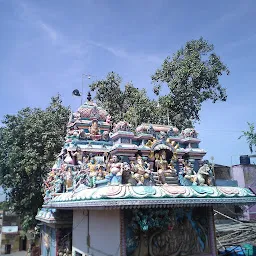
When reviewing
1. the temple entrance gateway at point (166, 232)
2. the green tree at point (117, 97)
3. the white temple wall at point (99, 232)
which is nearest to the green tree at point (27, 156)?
the green tree at point (117, 97)

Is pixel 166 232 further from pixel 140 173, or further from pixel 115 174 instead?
pixel 115 174

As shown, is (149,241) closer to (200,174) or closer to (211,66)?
(200,174)

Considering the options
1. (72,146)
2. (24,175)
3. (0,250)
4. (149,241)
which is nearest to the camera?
(149,241)

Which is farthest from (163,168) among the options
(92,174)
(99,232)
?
(99,232)

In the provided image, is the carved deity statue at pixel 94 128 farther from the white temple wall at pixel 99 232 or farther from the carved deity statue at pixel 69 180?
the white temple wall at pixel 99 232

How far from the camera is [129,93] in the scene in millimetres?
28516

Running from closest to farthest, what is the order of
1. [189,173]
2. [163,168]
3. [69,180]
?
Result: 1. [163,168]
2. [189,173]
3. [69,180]

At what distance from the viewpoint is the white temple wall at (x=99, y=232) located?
360 inches

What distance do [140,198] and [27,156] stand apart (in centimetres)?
1499

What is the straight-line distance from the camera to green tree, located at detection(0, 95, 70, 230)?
21.1m

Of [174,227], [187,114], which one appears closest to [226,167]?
[187,114]

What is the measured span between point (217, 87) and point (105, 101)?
36.1 feet

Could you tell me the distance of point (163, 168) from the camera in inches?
450

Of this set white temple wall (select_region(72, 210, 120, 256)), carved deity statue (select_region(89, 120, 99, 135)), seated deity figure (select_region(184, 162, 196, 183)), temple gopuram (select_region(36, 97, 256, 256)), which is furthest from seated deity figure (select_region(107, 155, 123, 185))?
carved deity statue (select_region(89, 120, 99, 135))
